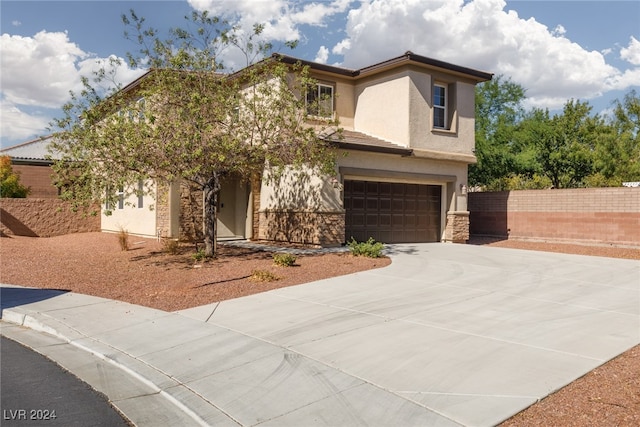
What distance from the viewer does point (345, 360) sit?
6.42m

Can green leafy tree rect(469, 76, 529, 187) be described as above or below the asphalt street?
above

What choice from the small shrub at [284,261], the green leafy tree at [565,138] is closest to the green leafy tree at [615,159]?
the green leafy tree at [565,138]

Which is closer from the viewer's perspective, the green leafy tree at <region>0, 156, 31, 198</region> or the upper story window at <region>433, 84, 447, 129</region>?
the upper story window at <region>433, 84, 447, 129</region>

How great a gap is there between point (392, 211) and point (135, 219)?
10.7 m

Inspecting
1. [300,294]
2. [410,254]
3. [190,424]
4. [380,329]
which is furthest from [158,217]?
[190,424]

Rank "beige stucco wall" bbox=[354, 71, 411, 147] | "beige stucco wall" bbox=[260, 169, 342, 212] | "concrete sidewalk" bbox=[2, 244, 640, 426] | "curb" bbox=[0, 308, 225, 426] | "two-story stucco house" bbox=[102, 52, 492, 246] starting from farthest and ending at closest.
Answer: "beige stucco wall" bbox=[354, 71, 411, 147], "two-story stucco house" bbox=[102, 52, 492, 246], "beige stucco wall" bbox=[260, 169, 342, 212], "concrete sidewalk" bbox=[2, 244, 640, 426], "curb" bbox=[0, 308, 225, 426]

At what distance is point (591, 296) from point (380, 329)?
5111 mm

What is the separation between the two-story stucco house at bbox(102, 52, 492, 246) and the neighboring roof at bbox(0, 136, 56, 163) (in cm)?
1155

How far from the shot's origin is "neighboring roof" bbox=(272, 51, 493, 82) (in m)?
18.5

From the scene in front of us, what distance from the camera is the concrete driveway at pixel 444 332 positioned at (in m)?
5.22

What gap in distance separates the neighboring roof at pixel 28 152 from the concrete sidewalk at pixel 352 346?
20.5 metres

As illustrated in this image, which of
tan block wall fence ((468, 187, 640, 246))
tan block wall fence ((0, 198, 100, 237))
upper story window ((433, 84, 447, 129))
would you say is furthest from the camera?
tan block wall fence ((0, 198, 100, 237))

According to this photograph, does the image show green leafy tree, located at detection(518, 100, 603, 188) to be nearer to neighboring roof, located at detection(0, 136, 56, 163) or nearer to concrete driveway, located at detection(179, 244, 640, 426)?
concrete driveway, located at detection(179, 244, 640, 426)

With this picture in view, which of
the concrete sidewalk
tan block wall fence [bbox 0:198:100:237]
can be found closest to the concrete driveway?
the concrete sidewalk
